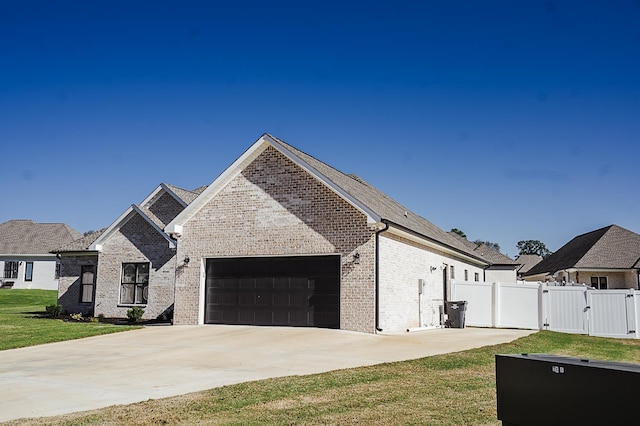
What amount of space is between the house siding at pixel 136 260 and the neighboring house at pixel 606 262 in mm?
26686

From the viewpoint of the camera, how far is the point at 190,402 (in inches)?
330

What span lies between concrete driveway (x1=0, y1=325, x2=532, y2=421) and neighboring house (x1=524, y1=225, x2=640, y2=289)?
22125mm

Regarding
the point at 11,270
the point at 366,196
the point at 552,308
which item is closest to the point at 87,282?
the point at 366,196

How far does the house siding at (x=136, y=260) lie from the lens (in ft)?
80.4

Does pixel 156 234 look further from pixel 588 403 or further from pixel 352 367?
pixel 588 403

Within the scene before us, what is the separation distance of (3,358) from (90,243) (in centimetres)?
1468

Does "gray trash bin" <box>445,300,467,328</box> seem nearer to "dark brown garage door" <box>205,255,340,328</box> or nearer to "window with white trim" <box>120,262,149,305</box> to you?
"dark brown garage door" <box>205,255,340,328</box>

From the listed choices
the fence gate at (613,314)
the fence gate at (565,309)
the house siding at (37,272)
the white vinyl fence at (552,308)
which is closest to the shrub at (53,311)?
the white vinyl fence at (552,308)

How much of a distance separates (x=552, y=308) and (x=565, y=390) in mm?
20967

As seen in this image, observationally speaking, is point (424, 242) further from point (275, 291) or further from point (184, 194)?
point (184, 194)

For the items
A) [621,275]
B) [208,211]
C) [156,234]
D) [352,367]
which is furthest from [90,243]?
[621,275]

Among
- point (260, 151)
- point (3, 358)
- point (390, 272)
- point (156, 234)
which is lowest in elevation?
point (3, 358)

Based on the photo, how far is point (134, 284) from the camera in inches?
997

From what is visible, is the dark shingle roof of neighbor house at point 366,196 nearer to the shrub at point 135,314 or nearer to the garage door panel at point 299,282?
the garage door panel at point 299,282
